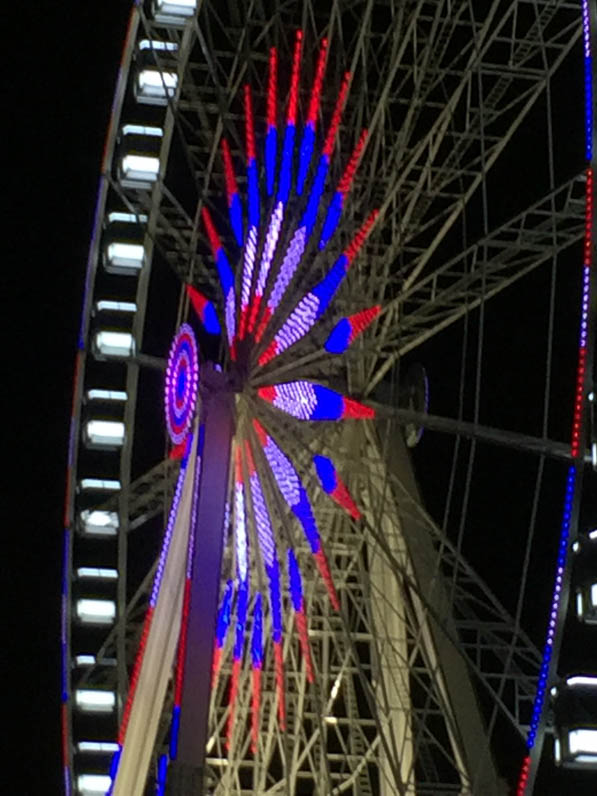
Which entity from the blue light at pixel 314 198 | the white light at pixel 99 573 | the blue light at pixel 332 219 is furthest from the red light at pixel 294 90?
the white light at pixel 99 573

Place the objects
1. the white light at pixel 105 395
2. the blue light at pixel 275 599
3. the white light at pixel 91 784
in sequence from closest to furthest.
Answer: the blue light at pixel 275 599
the white light at pixel 91 784
the white light at pixel 105 395

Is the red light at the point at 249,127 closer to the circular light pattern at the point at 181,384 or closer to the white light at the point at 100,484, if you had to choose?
the circular light pattern at the point at 181,384

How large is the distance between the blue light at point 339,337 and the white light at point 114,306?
2.56 metres

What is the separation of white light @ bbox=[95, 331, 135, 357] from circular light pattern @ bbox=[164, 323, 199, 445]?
2.29 metres

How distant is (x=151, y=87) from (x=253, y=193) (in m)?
2.10

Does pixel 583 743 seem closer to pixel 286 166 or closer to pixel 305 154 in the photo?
pixel 286 166

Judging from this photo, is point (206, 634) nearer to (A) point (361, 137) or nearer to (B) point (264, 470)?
(B) point (264, 470)

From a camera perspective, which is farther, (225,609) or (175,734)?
(225,609)

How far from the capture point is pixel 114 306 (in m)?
17.8

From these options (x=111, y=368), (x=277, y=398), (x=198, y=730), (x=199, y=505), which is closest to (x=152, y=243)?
(x=111, y=368)

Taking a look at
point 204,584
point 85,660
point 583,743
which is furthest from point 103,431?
point 583,743

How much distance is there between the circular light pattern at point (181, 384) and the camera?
1438 centimetres

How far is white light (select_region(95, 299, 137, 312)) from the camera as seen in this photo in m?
17.7

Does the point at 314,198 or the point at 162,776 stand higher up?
the point at 314,198
